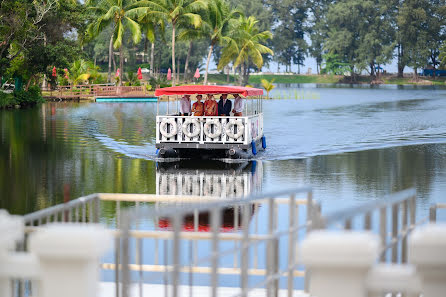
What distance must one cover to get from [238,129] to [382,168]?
13.9 ft

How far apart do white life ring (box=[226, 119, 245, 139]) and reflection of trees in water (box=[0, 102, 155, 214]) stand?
7.90 ft

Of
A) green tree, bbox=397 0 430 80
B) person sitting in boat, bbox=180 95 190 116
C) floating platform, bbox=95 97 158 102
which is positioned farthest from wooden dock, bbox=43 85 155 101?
green tree, bbox=397 0 430 80

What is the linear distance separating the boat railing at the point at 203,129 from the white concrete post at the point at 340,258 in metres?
21.4

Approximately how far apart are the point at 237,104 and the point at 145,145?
692 centimetres

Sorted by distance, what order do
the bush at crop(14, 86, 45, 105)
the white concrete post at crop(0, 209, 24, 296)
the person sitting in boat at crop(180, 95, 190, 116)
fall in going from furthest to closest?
the bush at crop(14, 86, 45, 105) → the person sitting in boat at crop(180, 95, 190, 116) → the white concrete post at crop(0, 209, 24, 296)

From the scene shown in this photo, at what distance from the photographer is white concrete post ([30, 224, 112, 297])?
8.59ft

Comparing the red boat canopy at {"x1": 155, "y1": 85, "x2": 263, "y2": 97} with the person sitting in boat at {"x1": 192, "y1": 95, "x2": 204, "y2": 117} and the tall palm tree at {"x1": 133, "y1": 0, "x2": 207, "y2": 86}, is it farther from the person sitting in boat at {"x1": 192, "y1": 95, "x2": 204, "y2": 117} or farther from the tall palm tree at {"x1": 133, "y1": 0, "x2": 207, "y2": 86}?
the tall palm tree at {"x1": 133, "y1": 0, "x2": 207, "y2": 86}

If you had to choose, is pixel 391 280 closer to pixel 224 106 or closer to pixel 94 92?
pixel 224 106

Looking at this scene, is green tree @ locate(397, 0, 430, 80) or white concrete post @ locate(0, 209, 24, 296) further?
green tree @ locate(397, 0, 430, 80)

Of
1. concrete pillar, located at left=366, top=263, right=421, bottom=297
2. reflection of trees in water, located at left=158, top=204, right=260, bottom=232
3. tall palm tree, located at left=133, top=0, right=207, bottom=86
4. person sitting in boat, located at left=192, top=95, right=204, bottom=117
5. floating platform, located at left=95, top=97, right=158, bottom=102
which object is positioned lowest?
reflection of trees in water, located at left=158, top=204, right=260, bottom=232

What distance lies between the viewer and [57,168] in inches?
895

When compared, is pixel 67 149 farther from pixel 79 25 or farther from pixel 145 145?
pixel 79 25

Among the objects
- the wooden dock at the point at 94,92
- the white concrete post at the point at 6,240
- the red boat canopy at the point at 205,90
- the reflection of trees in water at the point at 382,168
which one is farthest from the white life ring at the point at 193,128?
the wooden dock at the point at 94,92

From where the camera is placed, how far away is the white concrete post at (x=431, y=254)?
2684 mm
